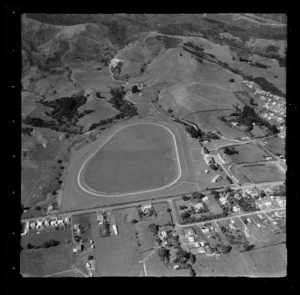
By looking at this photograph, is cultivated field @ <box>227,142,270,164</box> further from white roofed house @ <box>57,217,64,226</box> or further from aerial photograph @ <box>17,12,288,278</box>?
white roofed house @ <box>57,217,64,226</box>

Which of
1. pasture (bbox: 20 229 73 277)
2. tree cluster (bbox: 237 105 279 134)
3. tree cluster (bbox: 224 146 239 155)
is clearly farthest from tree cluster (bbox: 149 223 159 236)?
tree cluster (bbox: 237 105 279 134)

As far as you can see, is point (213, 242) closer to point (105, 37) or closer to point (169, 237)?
point (169, 237)

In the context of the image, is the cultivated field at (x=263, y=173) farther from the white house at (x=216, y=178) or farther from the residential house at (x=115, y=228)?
the residential house at (x=115, y=228)

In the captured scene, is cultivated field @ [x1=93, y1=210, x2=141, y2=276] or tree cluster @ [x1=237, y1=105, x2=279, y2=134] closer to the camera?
cultivated field @ [x1=93, y1=210, x2=141, y2=276]

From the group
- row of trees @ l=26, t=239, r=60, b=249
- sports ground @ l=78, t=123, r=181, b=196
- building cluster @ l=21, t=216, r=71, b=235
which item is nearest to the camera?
row of trees @ l=26, t=239, r=60, b=249

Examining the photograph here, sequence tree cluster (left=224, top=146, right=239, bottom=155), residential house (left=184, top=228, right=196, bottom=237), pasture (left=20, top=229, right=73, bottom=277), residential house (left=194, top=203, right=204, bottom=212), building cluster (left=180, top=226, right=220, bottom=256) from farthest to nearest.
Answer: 1. tree cluster (left=224, top=146, right=239, bottom=155)
2. residential house (left=194, top=203, right=204, bottom=212)
3. residential house (left=184, top=228, right=196, bottom=237)
4. building cluster (left=180, top=226, right=220, bottom=256)
5. pasture (left=20, top=229, right=73, bottom=277)

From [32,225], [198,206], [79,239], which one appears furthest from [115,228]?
[198,206]

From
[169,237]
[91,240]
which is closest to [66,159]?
[91,240]
